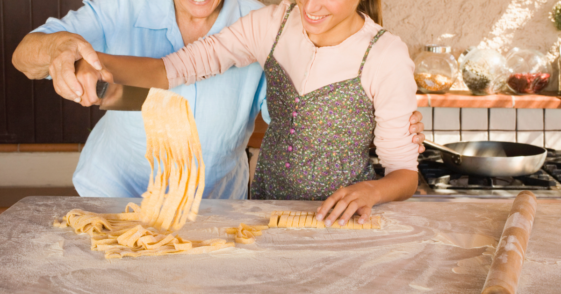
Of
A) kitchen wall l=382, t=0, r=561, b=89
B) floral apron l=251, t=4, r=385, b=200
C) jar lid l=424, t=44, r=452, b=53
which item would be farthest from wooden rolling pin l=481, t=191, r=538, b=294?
kitchen wall l=382, t=0, r=561, b=89

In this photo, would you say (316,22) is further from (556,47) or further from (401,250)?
(556,47)

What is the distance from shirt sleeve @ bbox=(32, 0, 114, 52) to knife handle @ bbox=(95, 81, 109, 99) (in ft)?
1.23

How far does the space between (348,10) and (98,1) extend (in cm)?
79

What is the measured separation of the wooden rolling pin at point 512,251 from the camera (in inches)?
36.6

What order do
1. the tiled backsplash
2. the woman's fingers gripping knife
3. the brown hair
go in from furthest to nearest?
the tiled backsplash, the brown hair, the woman's fingers gripping knife

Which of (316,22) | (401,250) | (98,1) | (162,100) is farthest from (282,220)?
(98,1)

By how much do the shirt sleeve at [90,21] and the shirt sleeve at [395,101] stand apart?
0.87 metres

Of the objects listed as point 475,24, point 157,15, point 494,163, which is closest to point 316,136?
point 157,15

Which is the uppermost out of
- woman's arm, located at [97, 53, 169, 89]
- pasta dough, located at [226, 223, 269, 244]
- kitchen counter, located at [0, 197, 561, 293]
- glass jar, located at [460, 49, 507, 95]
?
glass jar, located at [460, 49, 507, 95]

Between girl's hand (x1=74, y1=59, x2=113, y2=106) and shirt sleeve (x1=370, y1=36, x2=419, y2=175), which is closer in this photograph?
girl's hand (x1=74, y1=59, x2=113, y2=106)

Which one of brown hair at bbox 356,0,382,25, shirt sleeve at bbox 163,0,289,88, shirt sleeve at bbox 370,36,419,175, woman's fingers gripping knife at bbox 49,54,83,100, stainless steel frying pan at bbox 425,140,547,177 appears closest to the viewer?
woman's fingers gripping knife at bbox 49,54,83,100

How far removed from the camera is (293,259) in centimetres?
119

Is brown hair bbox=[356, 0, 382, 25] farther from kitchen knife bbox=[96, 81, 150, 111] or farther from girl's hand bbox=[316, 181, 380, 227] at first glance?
kitchen knife bbox=[96, 81, 150, 111]

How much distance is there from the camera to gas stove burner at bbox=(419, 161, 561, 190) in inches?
85.8
